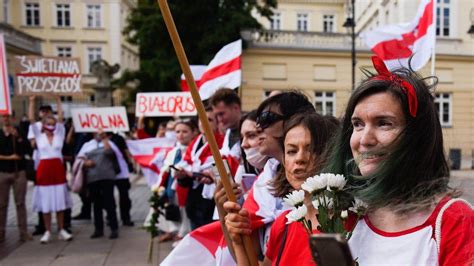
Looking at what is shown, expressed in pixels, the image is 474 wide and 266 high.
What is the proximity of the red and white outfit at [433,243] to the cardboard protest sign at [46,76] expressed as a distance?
7745 millimetres

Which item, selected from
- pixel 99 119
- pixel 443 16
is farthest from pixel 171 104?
pixel 443 16

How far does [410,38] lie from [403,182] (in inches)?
305

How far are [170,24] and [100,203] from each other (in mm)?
6273

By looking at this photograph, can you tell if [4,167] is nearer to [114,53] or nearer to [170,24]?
[170,24]

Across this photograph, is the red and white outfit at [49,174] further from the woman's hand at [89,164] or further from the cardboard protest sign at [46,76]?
the cardboard protest sign at [46,76]

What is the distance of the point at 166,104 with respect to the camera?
8234mm

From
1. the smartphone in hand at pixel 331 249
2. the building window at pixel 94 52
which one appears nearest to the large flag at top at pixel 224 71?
the smartphone in hand at pixel 331 249

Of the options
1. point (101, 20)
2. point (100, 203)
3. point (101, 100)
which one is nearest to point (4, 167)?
point (100, 203)

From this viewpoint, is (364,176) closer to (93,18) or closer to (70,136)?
(70,136)

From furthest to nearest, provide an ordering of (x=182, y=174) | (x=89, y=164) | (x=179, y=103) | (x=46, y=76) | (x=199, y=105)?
(x=46, y=76), (x=179, y=103), (x=89, y=164), (x=182, y=174), (x=199, y=105)

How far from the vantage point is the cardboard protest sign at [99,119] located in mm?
7855

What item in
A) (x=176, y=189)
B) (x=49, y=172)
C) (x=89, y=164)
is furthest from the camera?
(x=89, y=164)

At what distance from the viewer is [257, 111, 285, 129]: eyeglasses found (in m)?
2.70

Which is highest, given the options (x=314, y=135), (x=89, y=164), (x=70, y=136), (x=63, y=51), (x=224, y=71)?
(x=63, y=51)
